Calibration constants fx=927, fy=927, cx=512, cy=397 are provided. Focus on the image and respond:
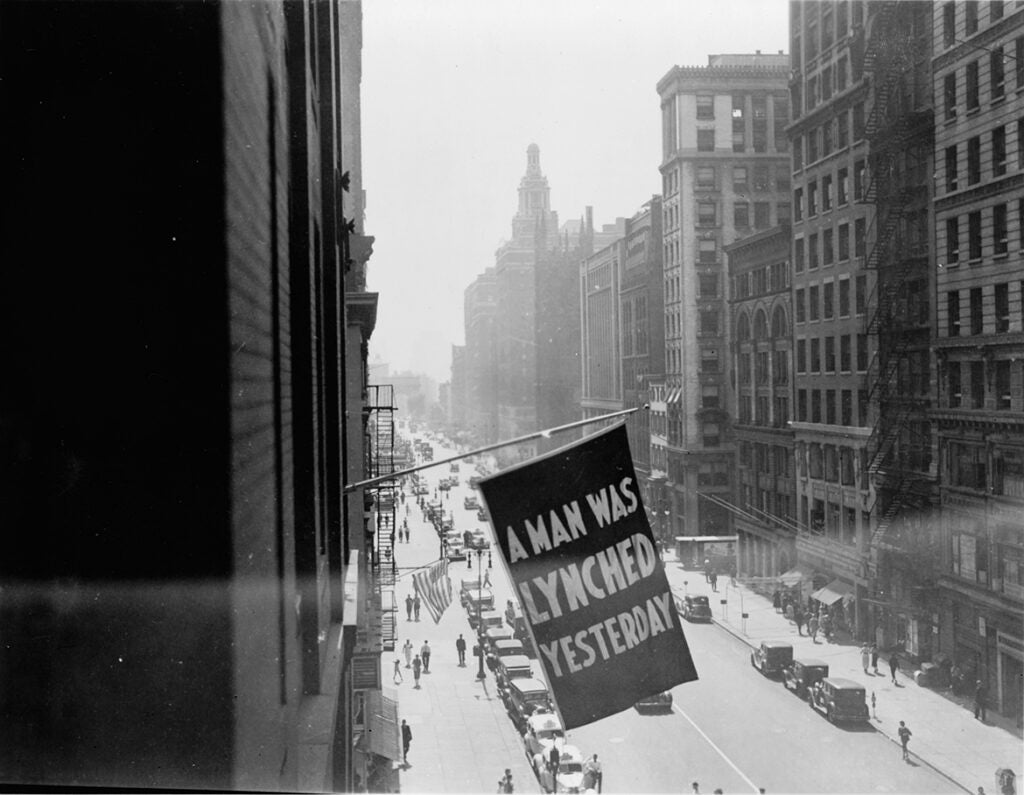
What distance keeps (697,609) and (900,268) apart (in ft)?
52.4

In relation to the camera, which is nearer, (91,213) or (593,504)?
(91,213)

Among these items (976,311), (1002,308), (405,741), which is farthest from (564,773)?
(976,311)

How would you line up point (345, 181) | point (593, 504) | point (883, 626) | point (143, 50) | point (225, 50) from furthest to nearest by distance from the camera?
point (883, 626) → point (345, 181) → point (593, 504) → point (225, 50) → point (143, 50)

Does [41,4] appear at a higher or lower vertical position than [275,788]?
higher

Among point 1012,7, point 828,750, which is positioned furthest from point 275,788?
point 1012,7

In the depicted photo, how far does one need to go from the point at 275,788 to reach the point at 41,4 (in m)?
4.10

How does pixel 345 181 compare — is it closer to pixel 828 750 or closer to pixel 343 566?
pixel 343 566

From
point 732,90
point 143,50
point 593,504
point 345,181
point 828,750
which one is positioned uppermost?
point 732,90

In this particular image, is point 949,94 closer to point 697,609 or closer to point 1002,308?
point 1002,308

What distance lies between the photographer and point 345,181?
1788 centimetres

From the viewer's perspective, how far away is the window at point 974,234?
30625 millimetres

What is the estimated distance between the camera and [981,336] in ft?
99.0

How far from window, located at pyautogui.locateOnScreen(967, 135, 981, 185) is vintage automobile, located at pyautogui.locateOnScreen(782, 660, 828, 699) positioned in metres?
16.7

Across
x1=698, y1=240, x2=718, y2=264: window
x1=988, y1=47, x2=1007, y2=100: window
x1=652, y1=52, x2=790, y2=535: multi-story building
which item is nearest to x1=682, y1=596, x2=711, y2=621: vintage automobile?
x1=652, y1=52, x2=790, y2=535: multi-story building
